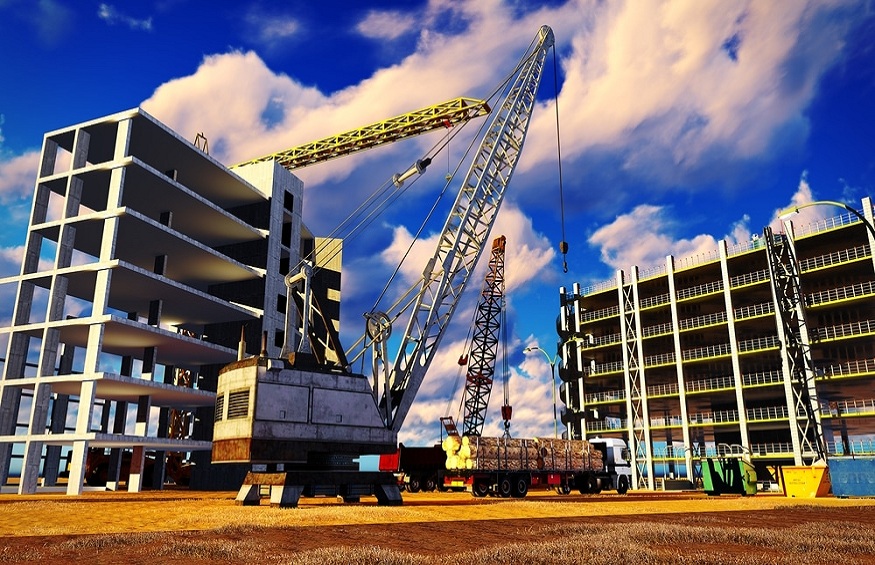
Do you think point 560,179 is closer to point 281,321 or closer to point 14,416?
point 281,321

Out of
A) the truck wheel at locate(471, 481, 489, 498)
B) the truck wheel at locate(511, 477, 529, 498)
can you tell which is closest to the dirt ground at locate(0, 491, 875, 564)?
the truck wheel at locate(471, 481, 489, 498)

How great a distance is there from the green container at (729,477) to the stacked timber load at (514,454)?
9450 millimetres

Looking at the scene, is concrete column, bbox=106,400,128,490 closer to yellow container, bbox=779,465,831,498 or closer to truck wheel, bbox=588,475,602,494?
truck wheel, bbox=588,475,602,494

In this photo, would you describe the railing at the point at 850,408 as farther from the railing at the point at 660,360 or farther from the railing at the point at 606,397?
the railing at the point at 606,397

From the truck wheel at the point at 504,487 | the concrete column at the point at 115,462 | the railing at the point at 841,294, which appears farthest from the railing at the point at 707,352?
the concrete column at the point at 115,462

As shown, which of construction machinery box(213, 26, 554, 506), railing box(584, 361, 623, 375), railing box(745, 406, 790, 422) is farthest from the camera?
railing box(584, 361, 623, 375)

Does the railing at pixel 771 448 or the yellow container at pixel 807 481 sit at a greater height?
the railing at pixel 771 448

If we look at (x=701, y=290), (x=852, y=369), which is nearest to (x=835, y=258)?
(x=852, y=369)

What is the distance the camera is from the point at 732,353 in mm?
69438

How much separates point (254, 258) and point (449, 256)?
26.0 meters

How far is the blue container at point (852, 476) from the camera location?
109 feet

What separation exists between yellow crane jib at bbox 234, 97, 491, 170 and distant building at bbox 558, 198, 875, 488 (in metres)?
28.1

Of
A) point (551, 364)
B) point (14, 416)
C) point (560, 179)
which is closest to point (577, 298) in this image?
point (551, 364)

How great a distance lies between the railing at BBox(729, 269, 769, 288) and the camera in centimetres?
6923
